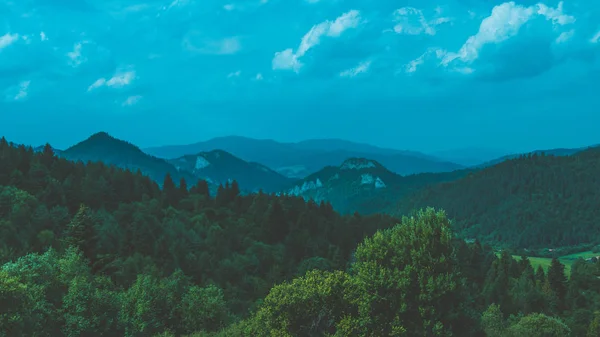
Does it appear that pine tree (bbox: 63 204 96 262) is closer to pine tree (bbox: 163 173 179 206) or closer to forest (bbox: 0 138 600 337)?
forest (bbox: 0 138 600 337)

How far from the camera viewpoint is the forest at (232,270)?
51.6 meters

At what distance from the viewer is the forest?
169 ft

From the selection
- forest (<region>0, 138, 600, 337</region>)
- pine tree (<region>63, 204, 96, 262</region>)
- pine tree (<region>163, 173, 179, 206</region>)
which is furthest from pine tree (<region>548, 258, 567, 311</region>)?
pine tree (<region>63, 204, 96, 262</region>)

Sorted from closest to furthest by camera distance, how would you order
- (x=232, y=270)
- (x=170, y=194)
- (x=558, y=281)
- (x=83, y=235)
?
(x=83, y=235) → (x=232, y=270) → (x=558, y=281) → (x=170, y=194)

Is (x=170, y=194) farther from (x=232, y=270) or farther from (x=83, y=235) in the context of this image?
(x=83, y=235)

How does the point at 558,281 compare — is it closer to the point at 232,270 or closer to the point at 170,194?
the point at 232,270

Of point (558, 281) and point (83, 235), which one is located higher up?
point (83, 235)

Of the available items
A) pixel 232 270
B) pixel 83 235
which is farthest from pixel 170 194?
pixel 83 235

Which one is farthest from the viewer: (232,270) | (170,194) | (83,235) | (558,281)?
(170,194)

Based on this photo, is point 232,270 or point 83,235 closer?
point 83,235

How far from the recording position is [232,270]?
120500 millimetres

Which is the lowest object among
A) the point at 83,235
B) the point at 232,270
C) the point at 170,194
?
the point at 232,270

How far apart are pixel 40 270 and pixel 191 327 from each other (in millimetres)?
16994

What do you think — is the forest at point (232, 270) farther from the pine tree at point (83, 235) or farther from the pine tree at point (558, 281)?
the pine tree at point (558, 281)
